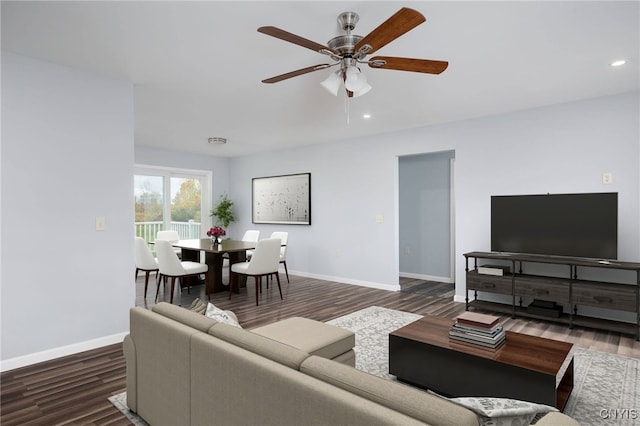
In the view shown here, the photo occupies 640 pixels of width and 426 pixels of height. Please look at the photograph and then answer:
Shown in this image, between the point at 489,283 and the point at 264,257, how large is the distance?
2.85 m

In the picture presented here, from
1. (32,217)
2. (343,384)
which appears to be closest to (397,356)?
(343,384)

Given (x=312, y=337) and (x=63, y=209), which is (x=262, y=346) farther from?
(x=63, y=209)

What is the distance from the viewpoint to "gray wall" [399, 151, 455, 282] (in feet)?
21.3

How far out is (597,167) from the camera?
4.06 meters

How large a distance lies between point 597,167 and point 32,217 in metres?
5.55

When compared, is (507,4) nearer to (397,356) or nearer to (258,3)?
(258,3)

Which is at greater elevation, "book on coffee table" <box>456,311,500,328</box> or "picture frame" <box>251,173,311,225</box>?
"picture frame" <box>251,173,311,225</box>

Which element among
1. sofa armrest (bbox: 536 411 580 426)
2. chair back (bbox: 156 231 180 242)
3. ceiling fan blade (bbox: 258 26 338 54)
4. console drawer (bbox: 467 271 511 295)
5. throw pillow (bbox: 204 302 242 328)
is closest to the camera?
sofa armrest (bbox: 536 411 580 426)

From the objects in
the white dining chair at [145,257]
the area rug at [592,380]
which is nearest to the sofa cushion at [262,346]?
the area rug at [592,380]

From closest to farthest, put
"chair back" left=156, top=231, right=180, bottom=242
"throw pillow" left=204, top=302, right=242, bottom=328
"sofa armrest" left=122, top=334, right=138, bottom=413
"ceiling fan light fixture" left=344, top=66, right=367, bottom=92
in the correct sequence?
"throw pillow" left=204, top=302, right=242, bottom=328
"sofa armrest" left=122, top=334, right=138, bottom=413
"ceiling fan light fixture" left=344, top=66, right=367, bottom=92
"chair back" left=156, top=231, right=180, bottom=242

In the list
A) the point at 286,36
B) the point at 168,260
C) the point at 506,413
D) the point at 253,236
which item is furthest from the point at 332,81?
the point at 253,236

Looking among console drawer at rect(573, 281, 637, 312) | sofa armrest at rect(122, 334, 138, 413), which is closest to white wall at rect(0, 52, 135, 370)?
sofa armrest at rect(122, 334, 138, 413)

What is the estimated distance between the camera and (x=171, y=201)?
7.68m

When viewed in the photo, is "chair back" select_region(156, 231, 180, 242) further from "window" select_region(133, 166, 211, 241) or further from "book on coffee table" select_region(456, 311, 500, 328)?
"book on coffee table" select_region(456, 311, 500, 328)
